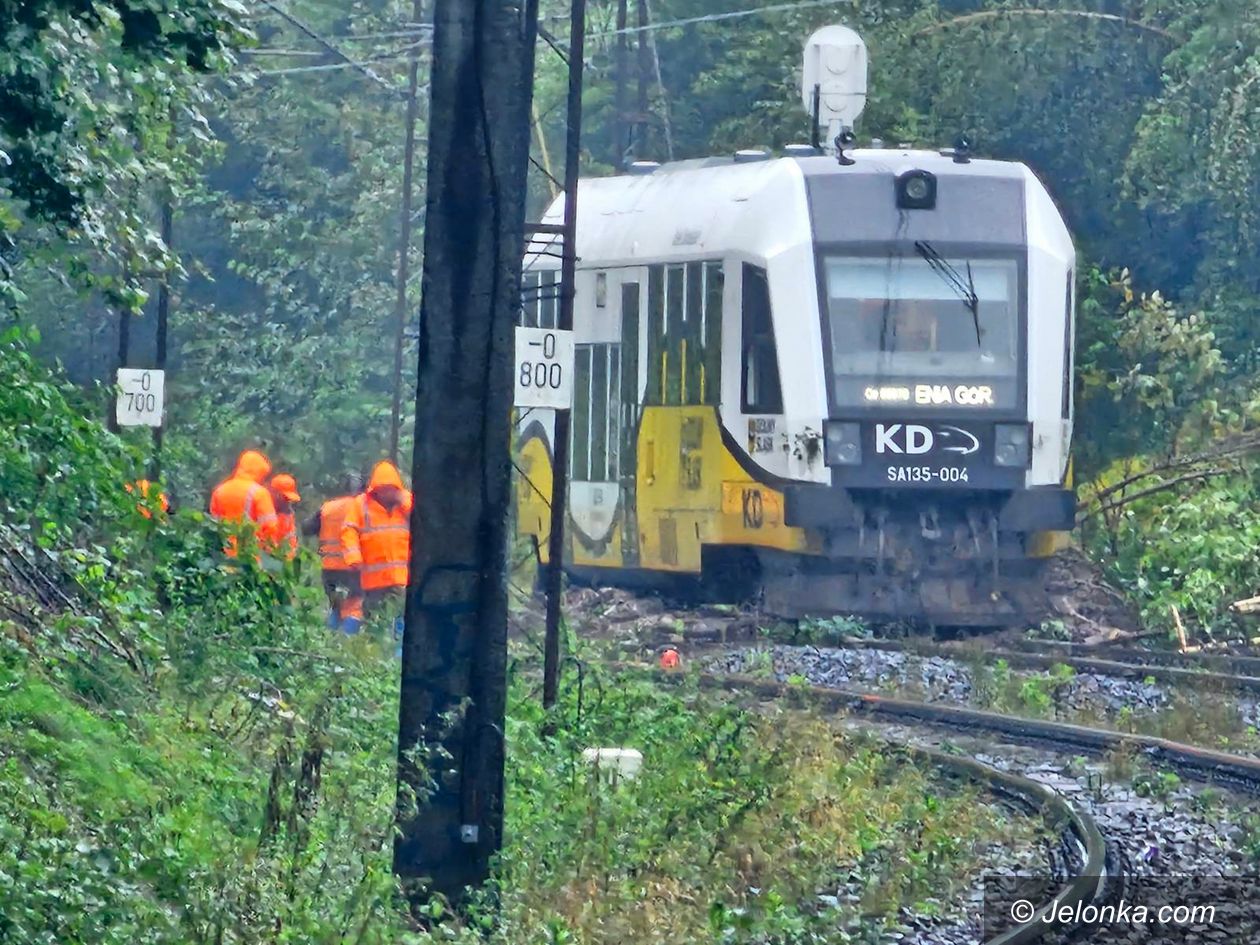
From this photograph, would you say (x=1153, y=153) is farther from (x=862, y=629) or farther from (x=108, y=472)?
(x=108, y=472)

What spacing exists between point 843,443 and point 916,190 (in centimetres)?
197

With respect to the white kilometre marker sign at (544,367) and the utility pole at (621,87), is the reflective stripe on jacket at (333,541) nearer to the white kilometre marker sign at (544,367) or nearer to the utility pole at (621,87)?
the white kilometre marker sign at (544,367)

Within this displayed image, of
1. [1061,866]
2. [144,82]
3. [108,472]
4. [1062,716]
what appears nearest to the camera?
[1061,866]

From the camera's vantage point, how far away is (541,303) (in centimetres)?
2098

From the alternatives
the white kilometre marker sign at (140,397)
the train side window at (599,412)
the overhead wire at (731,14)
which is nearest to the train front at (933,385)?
the train side window at (599,412)

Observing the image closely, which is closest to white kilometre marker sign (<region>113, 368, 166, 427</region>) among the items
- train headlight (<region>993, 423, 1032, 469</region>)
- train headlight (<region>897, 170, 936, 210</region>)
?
train headlight (<region>897, 170, 936, 210</region>)

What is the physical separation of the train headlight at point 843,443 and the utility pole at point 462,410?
9568 millimetres

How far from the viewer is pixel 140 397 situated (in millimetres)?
18000

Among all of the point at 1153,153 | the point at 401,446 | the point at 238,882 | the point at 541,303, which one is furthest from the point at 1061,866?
the point at 401,446

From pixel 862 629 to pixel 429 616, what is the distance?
11.7 metres

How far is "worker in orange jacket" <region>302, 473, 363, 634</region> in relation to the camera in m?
16.4

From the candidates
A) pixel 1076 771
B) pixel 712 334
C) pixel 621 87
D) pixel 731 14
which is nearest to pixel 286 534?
pixel 712 334

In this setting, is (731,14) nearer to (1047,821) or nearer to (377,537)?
(377,537)

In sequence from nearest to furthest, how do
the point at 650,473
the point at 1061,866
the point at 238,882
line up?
the point at 238,882
the point at 1061,866
the point at 650,473
